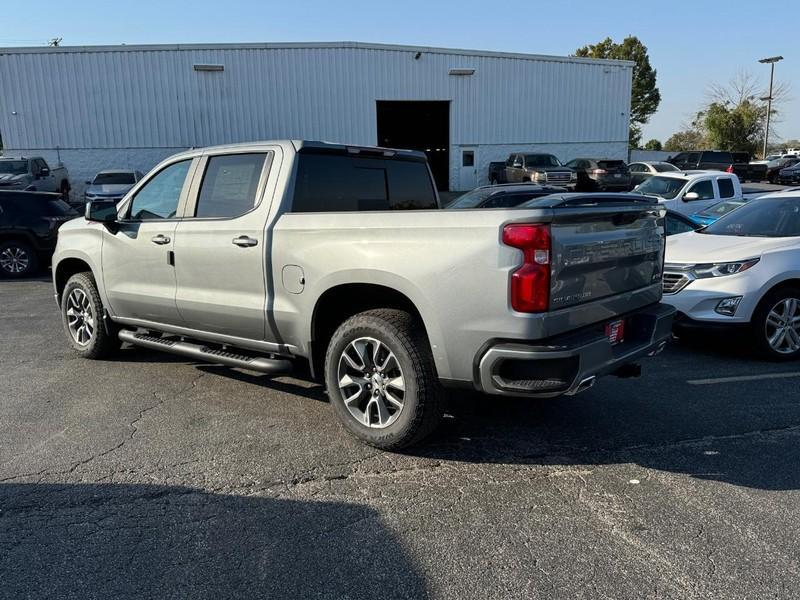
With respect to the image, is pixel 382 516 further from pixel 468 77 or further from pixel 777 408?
pixel 468 77

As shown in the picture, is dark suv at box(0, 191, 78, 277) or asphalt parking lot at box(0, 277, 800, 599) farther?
dark suv at box(0, 191, 78, 277)

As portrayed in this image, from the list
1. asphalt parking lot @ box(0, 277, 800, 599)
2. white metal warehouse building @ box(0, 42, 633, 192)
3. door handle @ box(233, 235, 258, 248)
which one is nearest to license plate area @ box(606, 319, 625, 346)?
asphalt parking lot @ box(0, 277, 800, 599)

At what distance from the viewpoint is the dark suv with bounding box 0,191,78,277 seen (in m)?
12.2

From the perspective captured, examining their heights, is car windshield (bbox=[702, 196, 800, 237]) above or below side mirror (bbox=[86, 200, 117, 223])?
below

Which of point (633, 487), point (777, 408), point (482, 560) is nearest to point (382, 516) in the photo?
point (482, 560)

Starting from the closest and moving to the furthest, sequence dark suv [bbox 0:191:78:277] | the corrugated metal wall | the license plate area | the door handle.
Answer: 1. the license plate area
2. the door handle
3. dark suv [bbox 0:191:78:277]
4. the corrugated metal wall

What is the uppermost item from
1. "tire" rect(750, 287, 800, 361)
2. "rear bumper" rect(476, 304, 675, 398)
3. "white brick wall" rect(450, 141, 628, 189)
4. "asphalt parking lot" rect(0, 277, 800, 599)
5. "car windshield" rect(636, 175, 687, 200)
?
"white brick wall" rect(450, 141, 628, 189)

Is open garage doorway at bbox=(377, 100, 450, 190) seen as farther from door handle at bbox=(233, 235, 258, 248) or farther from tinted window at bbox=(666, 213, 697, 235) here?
door handle at bbox=(233, 235, 258, 248)

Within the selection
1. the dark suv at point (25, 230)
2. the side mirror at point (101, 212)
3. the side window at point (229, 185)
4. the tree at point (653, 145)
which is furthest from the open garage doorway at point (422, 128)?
the tree at point (653, 145)

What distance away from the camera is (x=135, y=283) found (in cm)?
544

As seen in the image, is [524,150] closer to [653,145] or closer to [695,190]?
[695,190]

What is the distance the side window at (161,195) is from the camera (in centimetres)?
519

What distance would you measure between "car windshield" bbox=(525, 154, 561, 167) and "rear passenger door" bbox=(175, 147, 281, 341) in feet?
74.1

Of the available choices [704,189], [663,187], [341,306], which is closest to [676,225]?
[704,189]
